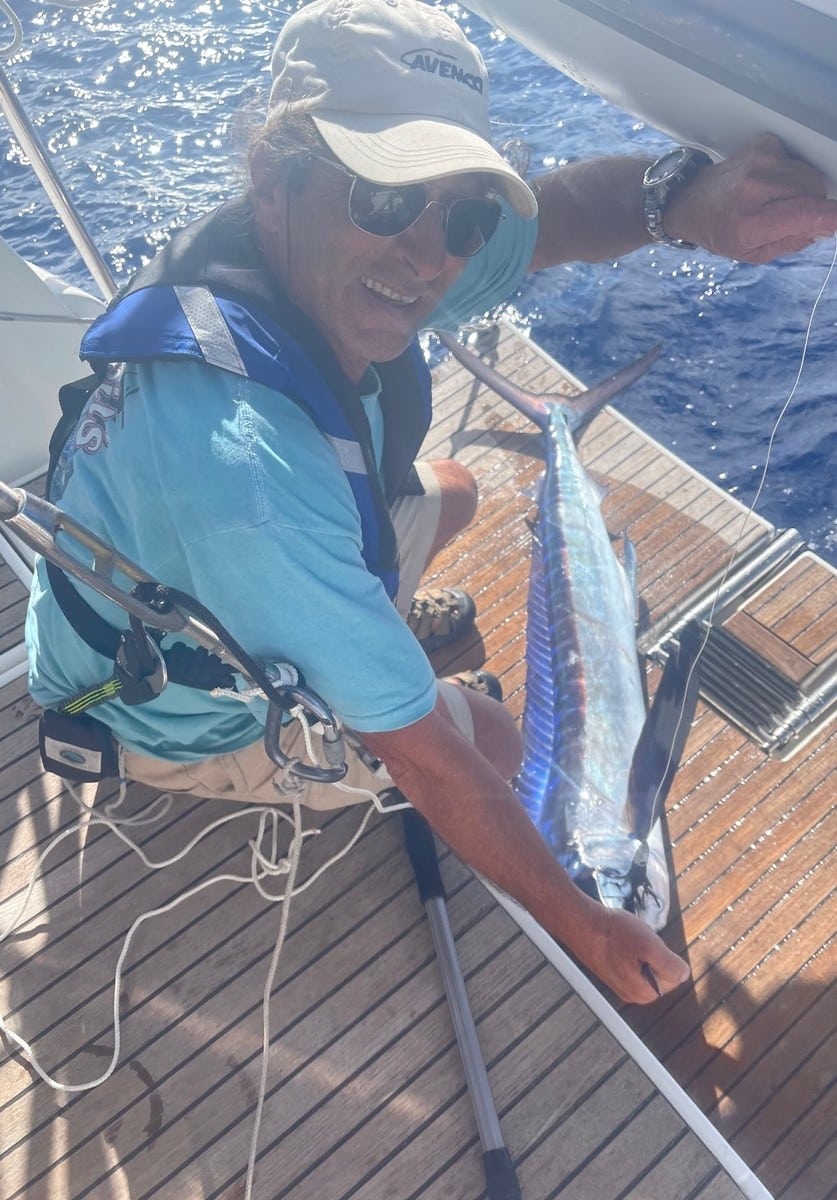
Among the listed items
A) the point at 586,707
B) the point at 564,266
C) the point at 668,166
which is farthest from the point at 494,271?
the point at 564,266

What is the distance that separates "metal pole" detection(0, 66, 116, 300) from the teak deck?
1.02m

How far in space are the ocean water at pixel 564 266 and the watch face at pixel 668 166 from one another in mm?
1465

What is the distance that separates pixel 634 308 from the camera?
191 inches

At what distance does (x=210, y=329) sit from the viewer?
4.53ft

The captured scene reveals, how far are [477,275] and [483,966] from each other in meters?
1.60

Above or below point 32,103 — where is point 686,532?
below

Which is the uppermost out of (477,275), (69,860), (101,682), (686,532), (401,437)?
(477,275)

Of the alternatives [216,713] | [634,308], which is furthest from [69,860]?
[634,308]

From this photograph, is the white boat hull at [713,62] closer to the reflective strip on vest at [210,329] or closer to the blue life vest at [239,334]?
the blue life vest at [239,334]

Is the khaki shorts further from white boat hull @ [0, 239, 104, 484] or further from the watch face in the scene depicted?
white boat hull @ [0, 239, 104, 484]

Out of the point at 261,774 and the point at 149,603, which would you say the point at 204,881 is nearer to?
the point at 261,774

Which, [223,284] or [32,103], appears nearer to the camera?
[223,284]

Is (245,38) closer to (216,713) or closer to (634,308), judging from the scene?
(634,308)

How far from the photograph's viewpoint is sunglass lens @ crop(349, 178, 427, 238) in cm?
138
